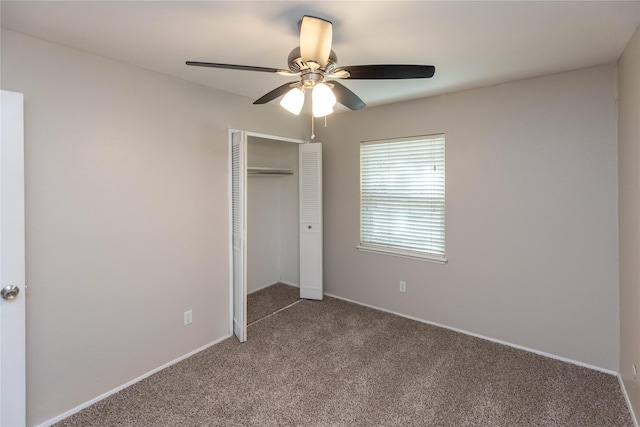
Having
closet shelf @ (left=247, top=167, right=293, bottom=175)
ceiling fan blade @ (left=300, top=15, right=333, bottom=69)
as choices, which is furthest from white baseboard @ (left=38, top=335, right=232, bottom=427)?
ceiling fan blade @ (left=300, top=15, right=333, bottom=69)

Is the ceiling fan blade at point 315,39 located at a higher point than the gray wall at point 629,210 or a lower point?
higher

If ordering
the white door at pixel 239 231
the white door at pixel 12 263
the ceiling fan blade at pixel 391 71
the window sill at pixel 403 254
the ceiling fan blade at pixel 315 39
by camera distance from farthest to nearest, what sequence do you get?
the window sill at pixel 403 254, the white door at pixel 239 231, the white door at pixel 12 263, the ceiling fan blade at pixel 391 71, the ceiling fan blade at pixel 315 39

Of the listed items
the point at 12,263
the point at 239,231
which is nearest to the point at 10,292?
the point at 12,263

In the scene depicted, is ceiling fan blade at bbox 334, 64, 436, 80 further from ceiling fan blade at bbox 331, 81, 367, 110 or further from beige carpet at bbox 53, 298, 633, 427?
beige carpet at bbox 53, 298, 633, 427

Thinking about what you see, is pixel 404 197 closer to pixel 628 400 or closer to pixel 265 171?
pixel 265 171

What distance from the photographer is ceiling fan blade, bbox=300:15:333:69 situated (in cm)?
150

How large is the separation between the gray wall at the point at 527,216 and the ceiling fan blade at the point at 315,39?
2.06 meters

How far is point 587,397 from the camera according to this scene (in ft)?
7.41

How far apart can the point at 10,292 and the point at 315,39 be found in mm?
2146

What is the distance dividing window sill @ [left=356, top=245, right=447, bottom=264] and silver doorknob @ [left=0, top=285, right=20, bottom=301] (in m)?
3.06

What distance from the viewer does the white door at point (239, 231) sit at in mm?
2979

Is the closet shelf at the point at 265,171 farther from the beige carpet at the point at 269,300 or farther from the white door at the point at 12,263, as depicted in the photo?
the white door at the point at 12,263

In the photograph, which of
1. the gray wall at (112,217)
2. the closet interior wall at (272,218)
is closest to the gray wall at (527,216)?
the closet interior wall at (272,218)

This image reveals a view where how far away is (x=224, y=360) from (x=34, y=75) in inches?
95.6
